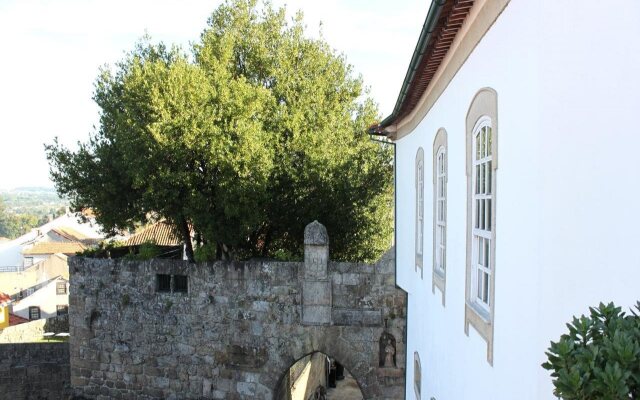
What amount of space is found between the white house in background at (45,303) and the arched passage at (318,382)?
17352 millimetres

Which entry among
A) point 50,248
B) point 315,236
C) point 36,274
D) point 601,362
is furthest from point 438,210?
point 50,248

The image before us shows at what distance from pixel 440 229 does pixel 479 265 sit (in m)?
2.05

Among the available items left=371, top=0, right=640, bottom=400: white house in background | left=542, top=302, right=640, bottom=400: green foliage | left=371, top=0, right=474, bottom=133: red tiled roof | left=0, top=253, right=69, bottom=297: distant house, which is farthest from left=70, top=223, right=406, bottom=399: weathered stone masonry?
left=0, top=253, right=69, bottom=297: distant house

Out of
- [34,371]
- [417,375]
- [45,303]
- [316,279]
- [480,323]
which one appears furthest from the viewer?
[45,303]

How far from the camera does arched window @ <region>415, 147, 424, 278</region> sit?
301 inches

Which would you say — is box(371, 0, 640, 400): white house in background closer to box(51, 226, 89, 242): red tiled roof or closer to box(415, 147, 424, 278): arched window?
box(415, 147, 424, 278): arched window

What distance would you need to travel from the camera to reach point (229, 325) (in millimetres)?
10680

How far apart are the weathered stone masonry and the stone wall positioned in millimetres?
1911

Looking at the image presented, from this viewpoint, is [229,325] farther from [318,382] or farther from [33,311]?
[33,311]

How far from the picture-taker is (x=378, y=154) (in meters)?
13.9

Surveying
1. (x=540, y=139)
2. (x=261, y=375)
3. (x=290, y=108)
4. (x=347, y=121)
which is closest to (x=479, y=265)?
(x=540, y=139)

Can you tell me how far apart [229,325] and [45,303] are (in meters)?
22.9

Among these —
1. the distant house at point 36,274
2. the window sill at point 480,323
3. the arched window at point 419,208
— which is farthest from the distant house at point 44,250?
the window sill at point 480,323

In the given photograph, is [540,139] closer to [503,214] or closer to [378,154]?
[503,214]
